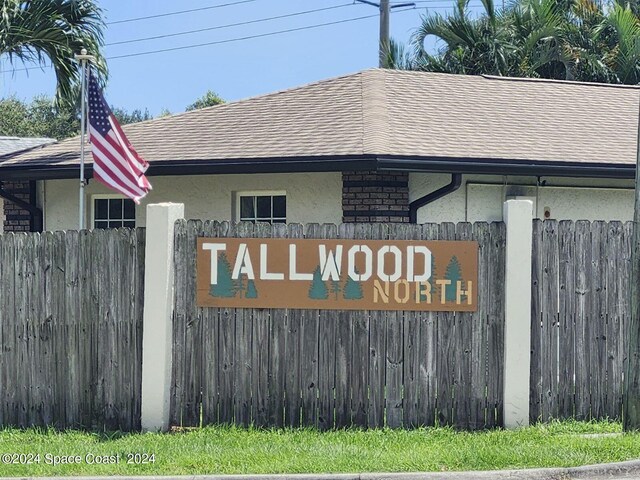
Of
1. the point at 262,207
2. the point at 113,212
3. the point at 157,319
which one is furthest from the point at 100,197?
the point at 157,319

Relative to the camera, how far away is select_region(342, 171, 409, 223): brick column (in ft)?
37.4

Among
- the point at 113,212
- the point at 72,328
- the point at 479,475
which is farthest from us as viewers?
the point at 113,212

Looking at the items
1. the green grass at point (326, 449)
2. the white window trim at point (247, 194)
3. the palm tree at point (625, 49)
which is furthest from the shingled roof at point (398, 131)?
the palm tree at point (625, 49)

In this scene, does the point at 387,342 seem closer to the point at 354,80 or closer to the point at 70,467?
the point at 70,467

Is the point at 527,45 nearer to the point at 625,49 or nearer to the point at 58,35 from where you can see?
the point at 625,49

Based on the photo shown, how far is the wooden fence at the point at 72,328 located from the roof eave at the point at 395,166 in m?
3.40

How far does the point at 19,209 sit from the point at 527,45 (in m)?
14.0

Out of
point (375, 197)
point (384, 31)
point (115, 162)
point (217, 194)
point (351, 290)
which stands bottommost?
point (351, 290)

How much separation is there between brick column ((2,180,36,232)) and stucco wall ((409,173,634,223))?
5808 mm

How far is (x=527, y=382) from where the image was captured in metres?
8.12

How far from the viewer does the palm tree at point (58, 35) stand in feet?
45.9

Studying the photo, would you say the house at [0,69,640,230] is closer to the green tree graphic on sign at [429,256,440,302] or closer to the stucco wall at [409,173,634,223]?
the stucco wall at [409,173,634,223]

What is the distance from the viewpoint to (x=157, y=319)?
8.12 meters

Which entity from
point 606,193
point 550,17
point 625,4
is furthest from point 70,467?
point 625,4
